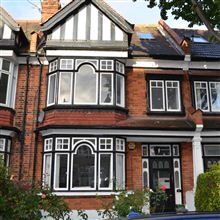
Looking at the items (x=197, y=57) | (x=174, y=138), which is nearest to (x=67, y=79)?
(x=174, y=138)

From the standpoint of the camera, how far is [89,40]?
14.7m

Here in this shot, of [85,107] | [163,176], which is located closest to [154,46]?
[85,107]

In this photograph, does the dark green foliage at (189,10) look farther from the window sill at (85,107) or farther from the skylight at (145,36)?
the skylight at (145,36)

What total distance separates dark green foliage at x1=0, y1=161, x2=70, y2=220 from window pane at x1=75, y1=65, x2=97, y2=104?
5.84 meters

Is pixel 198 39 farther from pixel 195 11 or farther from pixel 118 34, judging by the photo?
pixel 195 11

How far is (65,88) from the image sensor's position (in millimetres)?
14336

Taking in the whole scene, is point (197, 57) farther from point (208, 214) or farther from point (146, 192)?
point (208, 214)

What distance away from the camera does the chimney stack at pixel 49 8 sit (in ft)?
57.2

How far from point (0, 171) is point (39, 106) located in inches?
258

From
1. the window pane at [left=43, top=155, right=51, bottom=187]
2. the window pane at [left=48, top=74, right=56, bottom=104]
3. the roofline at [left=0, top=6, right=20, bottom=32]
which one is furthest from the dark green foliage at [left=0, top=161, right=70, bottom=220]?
the roofline at [left=0, top=6, right=20, bottom=32]

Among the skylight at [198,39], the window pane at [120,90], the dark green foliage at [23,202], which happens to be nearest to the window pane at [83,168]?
the window pane at [120,90]

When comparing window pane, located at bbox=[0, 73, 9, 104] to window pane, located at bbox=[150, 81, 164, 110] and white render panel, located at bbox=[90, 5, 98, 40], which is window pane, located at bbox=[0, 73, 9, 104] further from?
window pane, located at bbox=[150, 81, 164, 110]

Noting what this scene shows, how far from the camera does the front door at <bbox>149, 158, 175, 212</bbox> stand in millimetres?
14367

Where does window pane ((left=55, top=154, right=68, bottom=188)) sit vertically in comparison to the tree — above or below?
below
